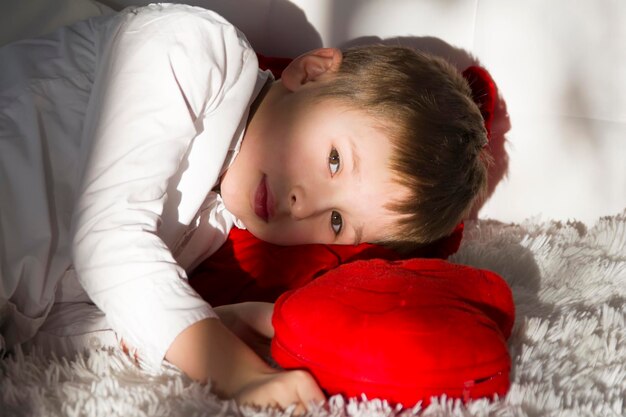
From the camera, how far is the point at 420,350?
2.88ft

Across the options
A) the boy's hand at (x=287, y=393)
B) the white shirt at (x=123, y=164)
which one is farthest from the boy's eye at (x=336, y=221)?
the boy's hand at (x=287, y=393)

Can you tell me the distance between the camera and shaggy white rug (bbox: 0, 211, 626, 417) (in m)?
0.88

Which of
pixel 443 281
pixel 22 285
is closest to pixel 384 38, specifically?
pixel 443 281

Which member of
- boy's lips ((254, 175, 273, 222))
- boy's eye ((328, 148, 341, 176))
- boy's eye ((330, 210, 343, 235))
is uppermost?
boy's eye ((328, 148, 341, 176))

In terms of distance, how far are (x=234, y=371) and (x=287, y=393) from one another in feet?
0.25

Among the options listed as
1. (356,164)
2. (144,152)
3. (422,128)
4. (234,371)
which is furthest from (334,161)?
(234,371)

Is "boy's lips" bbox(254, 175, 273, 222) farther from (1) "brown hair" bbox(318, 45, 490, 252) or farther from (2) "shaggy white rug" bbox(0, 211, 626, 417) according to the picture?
(2) "shaggy white rug" bbox(0, 211, 626, 417)

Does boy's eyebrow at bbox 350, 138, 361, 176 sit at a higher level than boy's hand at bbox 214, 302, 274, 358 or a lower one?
higher

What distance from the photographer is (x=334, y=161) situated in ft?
4.07

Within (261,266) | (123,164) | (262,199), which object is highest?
(123,164)

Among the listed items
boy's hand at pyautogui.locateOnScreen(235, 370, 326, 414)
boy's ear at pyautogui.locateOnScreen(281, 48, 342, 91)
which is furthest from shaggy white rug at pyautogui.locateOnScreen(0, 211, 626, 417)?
boy's ear at pyautogui.locateOnScreen(281, 48, 342, 91)

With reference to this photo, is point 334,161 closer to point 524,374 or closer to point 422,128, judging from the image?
point 422,128

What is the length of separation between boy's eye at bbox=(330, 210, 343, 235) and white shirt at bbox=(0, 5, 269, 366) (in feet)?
0.54

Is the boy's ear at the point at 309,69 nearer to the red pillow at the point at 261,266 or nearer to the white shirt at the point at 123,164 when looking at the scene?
the white shirt at the point at 123,164
